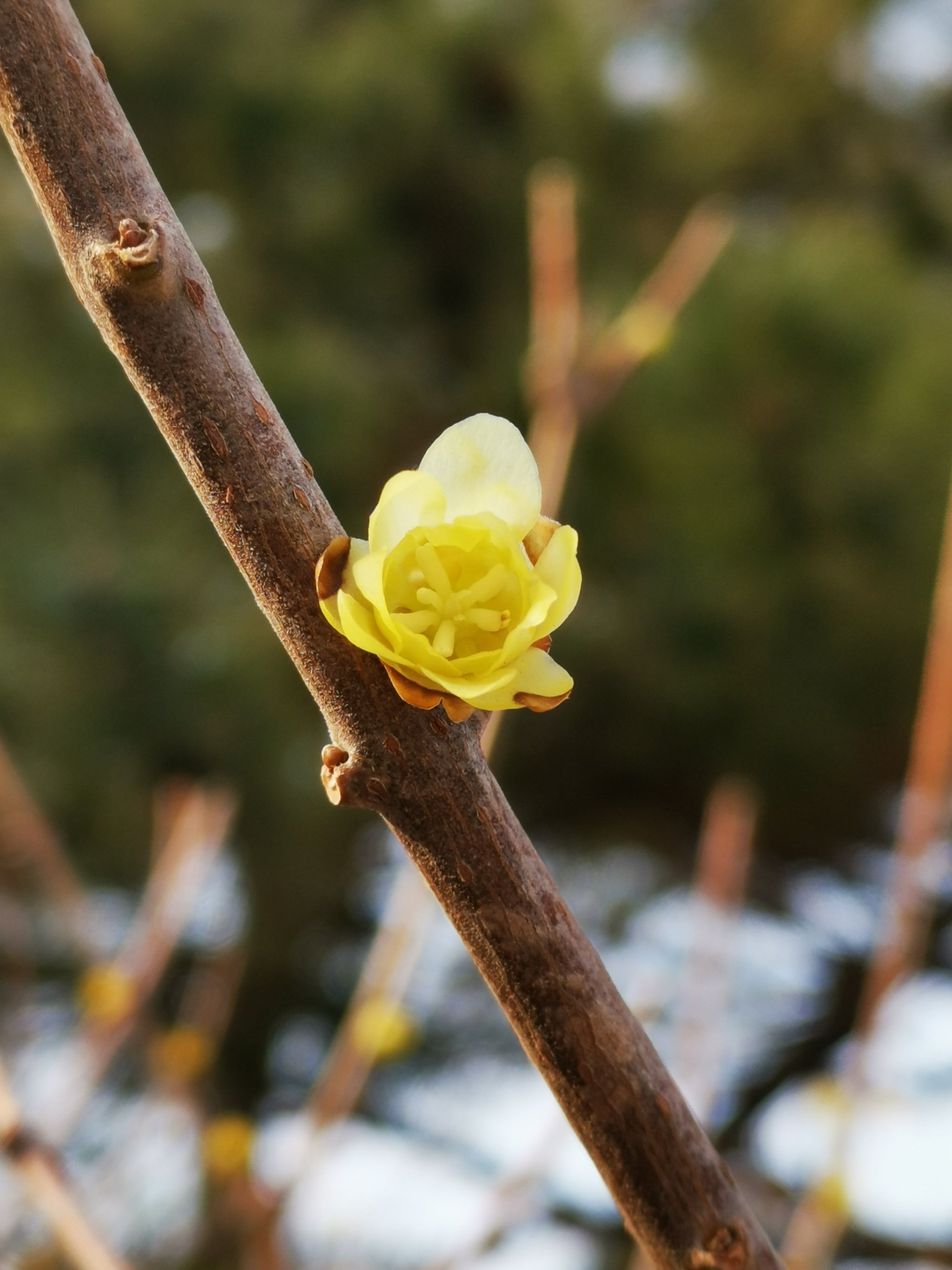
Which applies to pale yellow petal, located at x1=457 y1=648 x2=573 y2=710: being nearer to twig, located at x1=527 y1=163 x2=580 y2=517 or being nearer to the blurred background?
twig, located at x1=527 y1=163 x2=580 y2=517

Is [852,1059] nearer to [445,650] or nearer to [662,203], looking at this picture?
[445,650]

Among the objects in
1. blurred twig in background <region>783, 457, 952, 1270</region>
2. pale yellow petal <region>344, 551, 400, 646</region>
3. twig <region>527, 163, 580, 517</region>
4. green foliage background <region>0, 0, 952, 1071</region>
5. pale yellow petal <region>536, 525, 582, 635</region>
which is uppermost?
green foliage background <region>0, 0, 952, 1071</region>

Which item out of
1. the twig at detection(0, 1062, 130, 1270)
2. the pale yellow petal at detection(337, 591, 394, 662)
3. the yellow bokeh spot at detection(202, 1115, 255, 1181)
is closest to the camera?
the pale yellow petal at detection(337, 591, 394, 662)

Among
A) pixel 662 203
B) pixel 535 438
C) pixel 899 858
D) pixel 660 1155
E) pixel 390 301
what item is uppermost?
pixel 662 203

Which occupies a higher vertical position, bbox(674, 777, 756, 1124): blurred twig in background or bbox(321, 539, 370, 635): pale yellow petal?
bbox(674, 777, 756, 1124): blurred twig in background

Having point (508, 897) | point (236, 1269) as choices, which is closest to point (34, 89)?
point (508, 897)

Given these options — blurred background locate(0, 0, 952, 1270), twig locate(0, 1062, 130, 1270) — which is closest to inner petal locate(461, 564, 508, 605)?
twig locate(0, 1062, 130, 1270)

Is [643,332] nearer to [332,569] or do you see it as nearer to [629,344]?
[629,344]

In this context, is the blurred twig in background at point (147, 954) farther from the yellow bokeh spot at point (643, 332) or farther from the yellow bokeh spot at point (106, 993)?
the yellow bokeh spot at point (643, 332)
